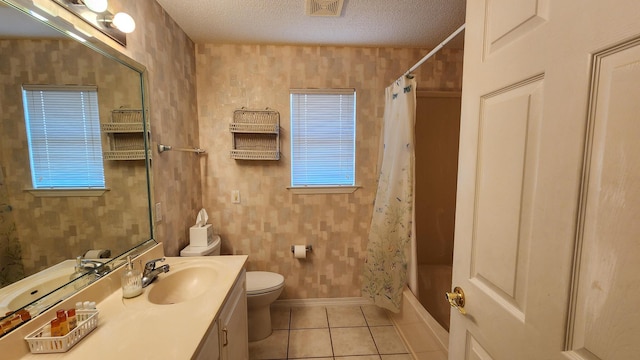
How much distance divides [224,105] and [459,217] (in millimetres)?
2086

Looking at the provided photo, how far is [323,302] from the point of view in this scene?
2420 millimetres

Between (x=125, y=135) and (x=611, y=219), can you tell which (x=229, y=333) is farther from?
(x=611, y=219)

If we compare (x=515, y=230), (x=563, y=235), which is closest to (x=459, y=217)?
(x=515, y=230)

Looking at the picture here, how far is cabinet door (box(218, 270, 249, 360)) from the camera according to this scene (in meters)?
1.12

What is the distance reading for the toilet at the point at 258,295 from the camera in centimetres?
186

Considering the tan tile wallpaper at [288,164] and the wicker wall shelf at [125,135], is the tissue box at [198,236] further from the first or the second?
the wicker wall shelf at [125,135]

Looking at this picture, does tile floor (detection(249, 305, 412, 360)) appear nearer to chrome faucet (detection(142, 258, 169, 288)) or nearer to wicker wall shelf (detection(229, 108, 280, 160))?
chrome faucet (detection(142, 258, 169, 288))

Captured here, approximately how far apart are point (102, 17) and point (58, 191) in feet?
2.72

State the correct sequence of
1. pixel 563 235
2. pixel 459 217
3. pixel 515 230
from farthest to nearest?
pixel 459 217
pixel 515 230
pixel 563 235

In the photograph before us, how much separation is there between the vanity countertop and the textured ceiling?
1.75m

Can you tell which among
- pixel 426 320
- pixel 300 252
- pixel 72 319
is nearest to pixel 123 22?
pixel 72 319

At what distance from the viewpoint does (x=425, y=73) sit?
2322 millimetres

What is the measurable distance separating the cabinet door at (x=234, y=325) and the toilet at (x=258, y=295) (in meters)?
0.37

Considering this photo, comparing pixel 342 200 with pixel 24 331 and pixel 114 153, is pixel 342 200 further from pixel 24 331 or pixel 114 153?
pixel 24 331
